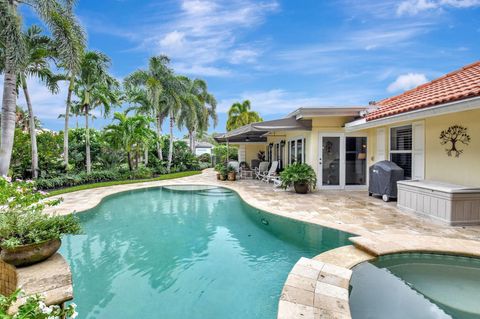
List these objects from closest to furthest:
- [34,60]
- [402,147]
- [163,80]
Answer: [402,147] → [34,60] → [163,80]

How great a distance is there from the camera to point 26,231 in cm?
341

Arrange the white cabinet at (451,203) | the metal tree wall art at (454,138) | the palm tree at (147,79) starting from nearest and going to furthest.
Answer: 1. the white cabinet at (451,203)
2. the metal tree wall art at (454,138)
3. the palm tree at (147,79)

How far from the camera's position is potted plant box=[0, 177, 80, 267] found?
3242 millimetres

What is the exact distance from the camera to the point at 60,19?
34.7 ft

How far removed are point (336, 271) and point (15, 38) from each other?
41.7 ft

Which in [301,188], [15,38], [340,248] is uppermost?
[15,38]

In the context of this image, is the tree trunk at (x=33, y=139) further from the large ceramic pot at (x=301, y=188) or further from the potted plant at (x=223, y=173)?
the large ceramic pot at (x=301, y=188)

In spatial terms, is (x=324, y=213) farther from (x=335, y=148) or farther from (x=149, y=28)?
(x=149, y=28)

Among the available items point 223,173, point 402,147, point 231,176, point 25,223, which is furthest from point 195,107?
point 25,223

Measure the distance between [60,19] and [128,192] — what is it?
26.5 feet

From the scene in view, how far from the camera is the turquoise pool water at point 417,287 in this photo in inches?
117

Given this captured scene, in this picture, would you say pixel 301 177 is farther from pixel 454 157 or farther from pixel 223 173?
pixel 223 173

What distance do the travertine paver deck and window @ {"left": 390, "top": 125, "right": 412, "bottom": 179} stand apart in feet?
4.85

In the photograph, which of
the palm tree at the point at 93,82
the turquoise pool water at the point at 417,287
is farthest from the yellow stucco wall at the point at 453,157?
the palm tree at the point at 93,82
